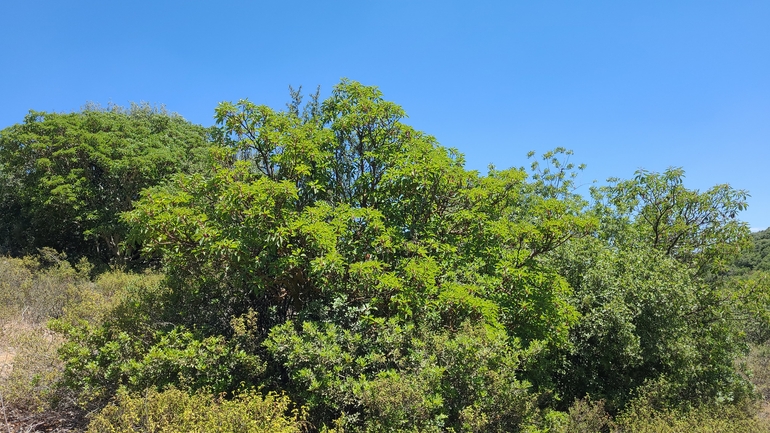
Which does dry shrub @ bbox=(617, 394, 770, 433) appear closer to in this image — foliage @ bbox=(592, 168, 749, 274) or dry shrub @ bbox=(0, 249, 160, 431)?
foliage @ bbox=(592, 168, 749, 274)

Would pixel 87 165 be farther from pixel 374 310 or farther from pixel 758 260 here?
pixel 758 260

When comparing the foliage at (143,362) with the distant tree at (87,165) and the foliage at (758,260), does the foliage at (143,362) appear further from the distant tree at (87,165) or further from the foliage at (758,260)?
the foliage at (758,260)

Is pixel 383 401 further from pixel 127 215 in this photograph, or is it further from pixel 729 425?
pixel 729 425

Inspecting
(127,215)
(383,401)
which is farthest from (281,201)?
(383,401)

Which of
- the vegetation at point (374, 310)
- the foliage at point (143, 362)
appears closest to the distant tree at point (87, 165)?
the vegetation at point (374, 310)

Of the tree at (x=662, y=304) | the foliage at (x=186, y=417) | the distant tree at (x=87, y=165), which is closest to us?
the foliage at (x=186, y=417)

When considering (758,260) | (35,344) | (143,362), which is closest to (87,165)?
(35,344)

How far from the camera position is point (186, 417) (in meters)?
4.37

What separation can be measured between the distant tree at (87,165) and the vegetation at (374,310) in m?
8.93

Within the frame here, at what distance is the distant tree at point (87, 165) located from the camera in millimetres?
18969

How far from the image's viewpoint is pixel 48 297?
1248 centimetres

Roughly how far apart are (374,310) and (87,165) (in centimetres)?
1933

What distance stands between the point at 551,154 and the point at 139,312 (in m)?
17.4

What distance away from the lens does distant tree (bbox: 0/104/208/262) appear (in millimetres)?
18969
